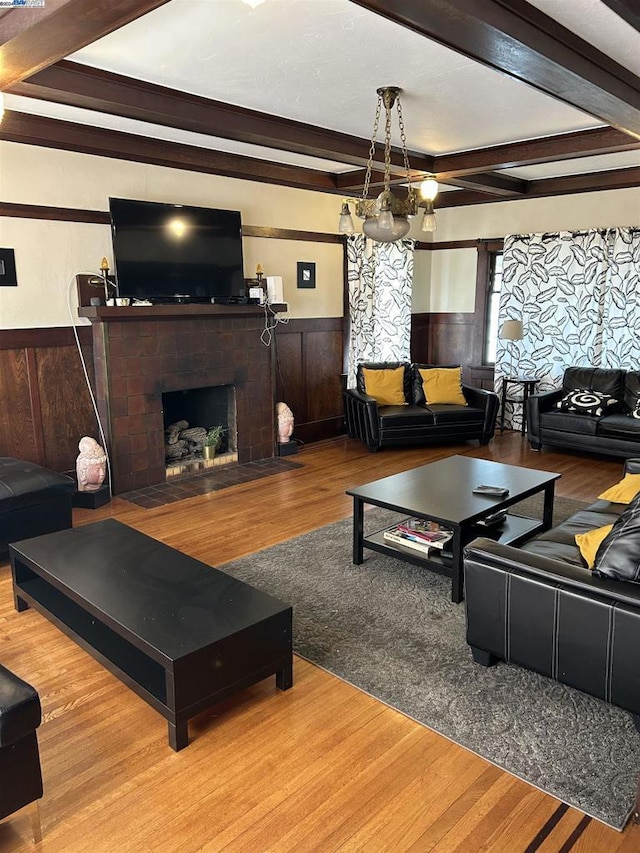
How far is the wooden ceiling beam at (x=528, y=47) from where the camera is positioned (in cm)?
224

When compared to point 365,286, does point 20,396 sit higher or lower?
lower

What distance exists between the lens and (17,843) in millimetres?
1857

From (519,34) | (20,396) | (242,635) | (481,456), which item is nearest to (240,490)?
(20,396)

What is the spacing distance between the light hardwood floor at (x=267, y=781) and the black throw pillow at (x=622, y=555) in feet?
2.54

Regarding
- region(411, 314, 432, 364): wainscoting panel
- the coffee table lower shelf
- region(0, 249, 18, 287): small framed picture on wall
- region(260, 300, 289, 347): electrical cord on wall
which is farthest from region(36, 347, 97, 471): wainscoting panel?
region(411, 314, 432, 364): wainscoting panel

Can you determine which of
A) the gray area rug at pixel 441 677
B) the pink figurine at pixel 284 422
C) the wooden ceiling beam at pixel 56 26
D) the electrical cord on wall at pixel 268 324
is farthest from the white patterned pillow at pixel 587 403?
the wooden ceiling beam at pixel 56 26

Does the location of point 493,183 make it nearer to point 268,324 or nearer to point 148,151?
point 268,324

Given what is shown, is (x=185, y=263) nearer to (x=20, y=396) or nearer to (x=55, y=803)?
(x=20, y=396)

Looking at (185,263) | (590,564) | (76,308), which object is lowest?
(590,564)

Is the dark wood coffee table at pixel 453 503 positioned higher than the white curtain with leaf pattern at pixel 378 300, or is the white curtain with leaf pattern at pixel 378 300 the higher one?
the white curtain with leaf pattern at pixel 378 300

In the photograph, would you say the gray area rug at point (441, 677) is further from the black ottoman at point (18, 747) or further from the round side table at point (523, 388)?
Result: the round side table at point (523, 388)

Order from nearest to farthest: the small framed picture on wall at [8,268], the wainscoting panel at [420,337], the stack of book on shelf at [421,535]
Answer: the stack of book on shelf at [421,535] < the small framed picture on wall at [8,268] < the wainscoting panel at [420,337]

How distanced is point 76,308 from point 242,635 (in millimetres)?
3397

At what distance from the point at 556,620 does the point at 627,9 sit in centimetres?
240
